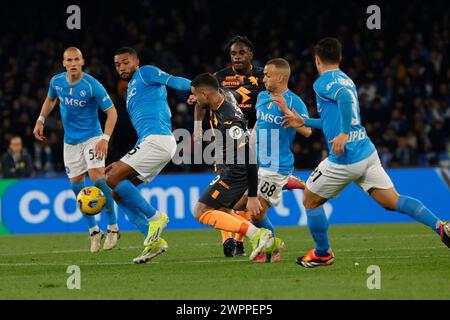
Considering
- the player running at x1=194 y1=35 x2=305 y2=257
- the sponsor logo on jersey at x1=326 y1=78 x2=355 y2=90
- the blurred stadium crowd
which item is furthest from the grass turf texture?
the blurred stadium crowd

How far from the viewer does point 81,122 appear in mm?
11797

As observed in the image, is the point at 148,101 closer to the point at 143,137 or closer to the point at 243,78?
the point at 143,137

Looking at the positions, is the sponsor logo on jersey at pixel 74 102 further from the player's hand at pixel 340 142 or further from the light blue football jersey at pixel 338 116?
the player's hand at pixel 340 142

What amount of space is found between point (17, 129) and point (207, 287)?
489 inches

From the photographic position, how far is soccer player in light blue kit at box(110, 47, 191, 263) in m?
10.2

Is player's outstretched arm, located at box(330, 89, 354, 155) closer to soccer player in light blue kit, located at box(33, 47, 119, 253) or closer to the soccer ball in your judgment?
the soccer ball

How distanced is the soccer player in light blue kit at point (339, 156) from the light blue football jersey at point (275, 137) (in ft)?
4.69

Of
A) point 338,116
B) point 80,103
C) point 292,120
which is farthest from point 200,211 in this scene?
point 80,103

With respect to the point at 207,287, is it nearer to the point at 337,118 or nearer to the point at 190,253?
the point at 337,118

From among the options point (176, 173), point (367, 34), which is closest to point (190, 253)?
point (176, 173)

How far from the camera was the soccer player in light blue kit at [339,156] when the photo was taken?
8344 mm

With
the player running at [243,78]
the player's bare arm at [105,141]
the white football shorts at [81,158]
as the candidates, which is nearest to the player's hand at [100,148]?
the player's bare arm at [105,141]

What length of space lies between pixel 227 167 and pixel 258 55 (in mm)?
13375

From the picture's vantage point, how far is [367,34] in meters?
22.9
